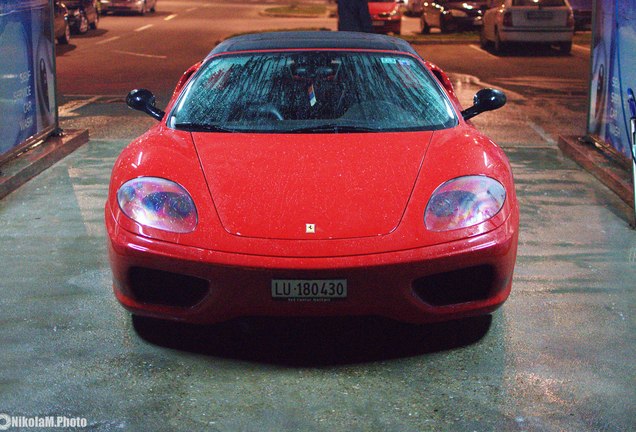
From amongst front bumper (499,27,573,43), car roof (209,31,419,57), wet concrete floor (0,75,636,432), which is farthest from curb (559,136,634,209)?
front bumper (499,27,573,43)

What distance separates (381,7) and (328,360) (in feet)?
76.5

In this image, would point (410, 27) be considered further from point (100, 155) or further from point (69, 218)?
point (69, 218)

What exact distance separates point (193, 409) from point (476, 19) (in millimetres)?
23642

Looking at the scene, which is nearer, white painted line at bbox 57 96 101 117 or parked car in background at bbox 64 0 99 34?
white painted line at bbox 57 96 101 117

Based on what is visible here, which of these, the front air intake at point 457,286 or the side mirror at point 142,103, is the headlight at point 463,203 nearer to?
the front air intake at point 457,286

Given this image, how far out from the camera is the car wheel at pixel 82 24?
2686 centimetres

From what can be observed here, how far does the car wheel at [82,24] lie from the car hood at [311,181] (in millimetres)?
22900

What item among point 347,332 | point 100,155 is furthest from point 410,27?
point 347,332

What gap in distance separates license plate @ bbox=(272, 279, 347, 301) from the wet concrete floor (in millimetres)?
335

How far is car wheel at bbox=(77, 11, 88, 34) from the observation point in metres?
26.9

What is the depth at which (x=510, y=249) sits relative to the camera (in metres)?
4.46

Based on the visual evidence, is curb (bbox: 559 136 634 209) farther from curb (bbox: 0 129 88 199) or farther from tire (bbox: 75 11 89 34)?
tire (bbox: 75 11 89 34)

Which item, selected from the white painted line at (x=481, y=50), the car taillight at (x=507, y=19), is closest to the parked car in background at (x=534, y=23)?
the car taillight at (x=507, y=19)
